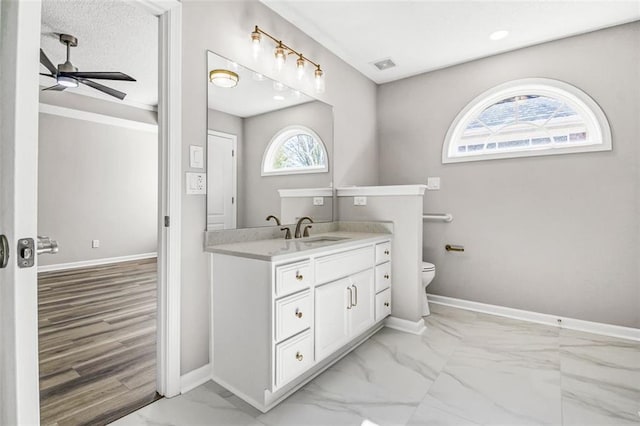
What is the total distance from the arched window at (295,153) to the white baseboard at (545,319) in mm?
1945

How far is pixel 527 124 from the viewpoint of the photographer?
2.97 m

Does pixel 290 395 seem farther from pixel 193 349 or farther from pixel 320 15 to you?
pixel 320 15

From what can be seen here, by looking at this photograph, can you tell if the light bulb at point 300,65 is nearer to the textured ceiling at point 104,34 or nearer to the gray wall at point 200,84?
the gray wall at point 200,84

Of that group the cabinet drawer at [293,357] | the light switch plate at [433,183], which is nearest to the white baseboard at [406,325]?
the cabinet drawer at [293,357]

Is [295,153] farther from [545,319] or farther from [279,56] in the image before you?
[545,319]

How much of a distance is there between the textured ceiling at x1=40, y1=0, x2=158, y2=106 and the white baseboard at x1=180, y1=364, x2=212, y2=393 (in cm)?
228

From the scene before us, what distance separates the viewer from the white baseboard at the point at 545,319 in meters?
2.54

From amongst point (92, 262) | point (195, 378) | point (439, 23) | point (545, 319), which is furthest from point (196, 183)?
point (92, 262)

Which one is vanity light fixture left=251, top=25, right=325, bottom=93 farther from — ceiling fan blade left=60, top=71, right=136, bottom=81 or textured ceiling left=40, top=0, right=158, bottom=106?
ceiling fan blade left=60, top=71, right=136, bottom=81

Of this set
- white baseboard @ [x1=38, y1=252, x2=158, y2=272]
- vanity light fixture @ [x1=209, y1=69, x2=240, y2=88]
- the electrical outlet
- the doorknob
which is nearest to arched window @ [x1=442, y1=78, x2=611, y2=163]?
the electrical outlet

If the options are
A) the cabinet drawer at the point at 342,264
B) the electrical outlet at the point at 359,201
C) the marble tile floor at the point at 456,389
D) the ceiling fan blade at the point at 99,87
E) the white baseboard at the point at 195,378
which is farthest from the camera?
the ceiling fan blade at the point at 99,87

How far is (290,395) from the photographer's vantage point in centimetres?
174

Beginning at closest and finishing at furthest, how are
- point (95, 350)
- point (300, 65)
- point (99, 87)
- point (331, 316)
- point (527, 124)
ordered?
point (331, 316)
point (95, 350)
point (300, 65)
point (527, 124)
point (99, 87)

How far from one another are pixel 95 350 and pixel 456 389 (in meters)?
2.40
